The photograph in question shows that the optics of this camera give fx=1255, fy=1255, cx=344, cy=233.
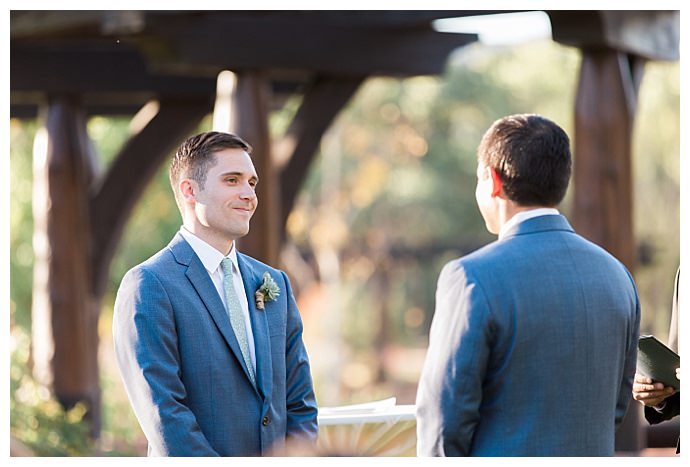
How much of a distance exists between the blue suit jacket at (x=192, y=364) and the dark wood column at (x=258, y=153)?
3771mm

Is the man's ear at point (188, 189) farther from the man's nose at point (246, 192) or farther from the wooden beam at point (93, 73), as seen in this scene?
the wooden beam at point (93, 73)

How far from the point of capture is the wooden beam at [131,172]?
9.92 m

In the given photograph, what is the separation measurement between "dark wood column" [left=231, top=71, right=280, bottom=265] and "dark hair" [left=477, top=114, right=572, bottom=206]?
4.34 meters

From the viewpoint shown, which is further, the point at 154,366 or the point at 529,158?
the point at 154,366

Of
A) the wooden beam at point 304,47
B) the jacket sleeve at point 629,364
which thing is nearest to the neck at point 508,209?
→ the jacket sleeve at point 629,364

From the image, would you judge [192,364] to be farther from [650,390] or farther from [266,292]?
[650,390]

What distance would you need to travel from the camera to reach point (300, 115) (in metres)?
9.30

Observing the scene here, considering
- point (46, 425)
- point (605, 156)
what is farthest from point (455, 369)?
point (46, 425)

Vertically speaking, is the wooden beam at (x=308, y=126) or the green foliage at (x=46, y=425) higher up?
the wooden beam at (x=308, y=126)

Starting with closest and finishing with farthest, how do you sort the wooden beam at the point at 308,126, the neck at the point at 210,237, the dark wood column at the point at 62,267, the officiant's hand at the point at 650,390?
the neck at the point at 210,237
the officiant's hand at the point at 650,390
the wooden beam at the point at 308,126
the dark wood column at the point at 62,267

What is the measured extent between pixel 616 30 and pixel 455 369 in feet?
12.9

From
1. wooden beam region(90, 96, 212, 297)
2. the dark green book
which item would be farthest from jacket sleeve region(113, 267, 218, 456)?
wooden beam region(90, 96, 212, 297)

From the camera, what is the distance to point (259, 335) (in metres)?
3.37

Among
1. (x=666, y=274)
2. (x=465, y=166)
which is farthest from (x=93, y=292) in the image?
(x=465, y=166)
